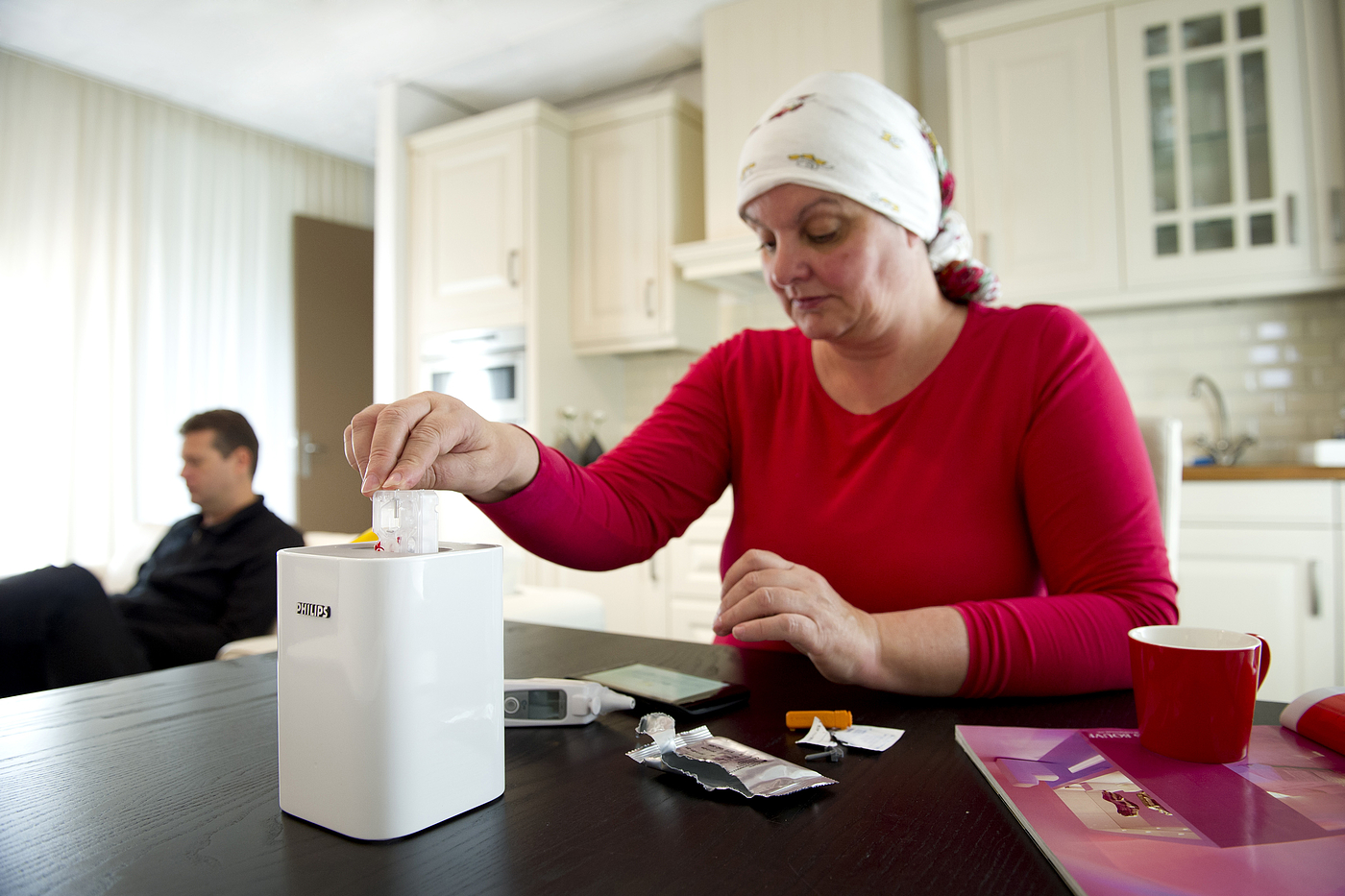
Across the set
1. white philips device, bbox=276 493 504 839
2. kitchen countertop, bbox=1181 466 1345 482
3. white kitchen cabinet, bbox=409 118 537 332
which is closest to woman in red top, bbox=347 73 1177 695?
white philips device, bbox=276 493 504 839

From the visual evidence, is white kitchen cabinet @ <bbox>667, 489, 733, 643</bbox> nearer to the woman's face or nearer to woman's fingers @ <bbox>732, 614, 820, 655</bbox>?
the woman's face

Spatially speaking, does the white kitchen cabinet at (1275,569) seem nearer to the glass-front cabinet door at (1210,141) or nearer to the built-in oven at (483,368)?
the glass-front cabinet door at (1210,141)

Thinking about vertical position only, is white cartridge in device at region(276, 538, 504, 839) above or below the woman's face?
below

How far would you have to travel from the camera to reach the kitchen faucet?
8.73 feet

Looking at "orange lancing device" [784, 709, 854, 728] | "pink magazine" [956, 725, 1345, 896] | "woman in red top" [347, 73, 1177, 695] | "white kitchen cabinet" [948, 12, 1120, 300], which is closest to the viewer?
"pink magazine" [956, 725, 1345, 896]

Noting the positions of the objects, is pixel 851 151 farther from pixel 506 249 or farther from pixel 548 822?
pixel 506 249

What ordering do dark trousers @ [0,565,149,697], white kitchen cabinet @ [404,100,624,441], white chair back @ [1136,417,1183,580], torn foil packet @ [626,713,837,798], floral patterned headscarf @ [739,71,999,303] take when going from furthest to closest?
white kitchen cabinet @ [404,100,624,441] → dark trousers @ [0,565,149,697] → white chair back @ [1136,417,1183,580] → floral patterned headscarf @ [739,71,999,303] → torn foil packet @ [626,713,837,798]

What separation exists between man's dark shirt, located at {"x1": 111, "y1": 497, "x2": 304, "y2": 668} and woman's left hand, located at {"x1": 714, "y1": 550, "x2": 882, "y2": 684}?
1.79 metres

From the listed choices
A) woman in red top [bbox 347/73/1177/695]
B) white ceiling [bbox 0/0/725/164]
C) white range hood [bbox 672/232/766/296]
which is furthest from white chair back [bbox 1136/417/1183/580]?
white ceiling [bbox 0/0/725/164]

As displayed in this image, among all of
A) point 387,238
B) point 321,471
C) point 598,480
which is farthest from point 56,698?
point 321,471

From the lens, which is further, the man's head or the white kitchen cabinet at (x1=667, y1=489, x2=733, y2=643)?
the white kitchen cabinet at (x1=667, y1=489, x2=733, y2=643)

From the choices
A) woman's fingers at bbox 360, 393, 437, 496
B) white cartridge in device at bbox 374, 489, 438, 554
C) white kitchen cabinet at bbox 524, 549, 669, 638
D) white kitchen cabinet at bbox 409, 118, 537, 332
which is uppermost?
white kitchen cabinet at bbox 409, 118, 537, 332

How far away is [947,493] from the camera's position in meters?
1.00

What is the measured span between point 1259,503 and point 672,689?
84.2 inches
